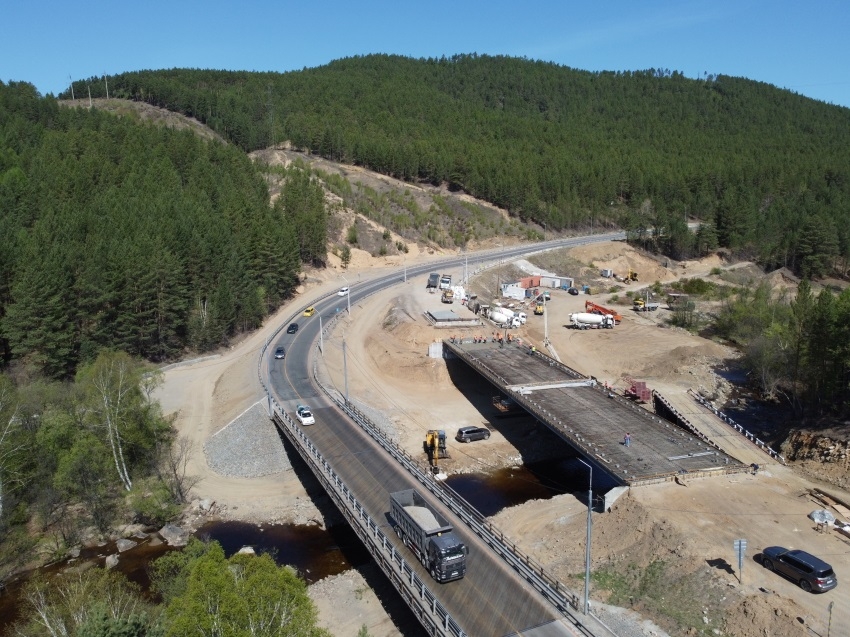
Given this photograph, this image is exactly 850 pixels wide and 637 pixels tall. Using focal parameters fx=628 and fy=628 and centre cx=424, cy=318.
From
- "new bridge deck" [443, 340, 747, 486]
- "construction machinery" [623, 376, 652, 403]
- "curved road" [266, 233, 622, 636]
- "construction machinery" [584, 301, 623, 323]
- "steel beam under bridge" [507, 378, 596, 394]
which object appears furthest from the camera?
"construction machinery" [584, 301, 623, 323]

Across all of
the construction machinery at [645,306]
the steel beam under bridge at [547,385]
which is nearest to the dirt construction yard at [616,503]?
the construction machinery at [645,306]

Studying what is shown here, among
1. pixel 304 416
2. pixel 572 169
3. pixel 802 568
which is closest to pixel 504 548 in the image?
pixel 802 568

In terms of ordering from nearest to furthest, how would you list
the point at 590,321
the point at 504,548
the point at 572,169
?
the point at 504,548, the point at 590,321, the point at 572,169

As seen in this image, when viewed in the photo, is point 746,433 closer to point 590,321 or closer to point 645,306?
point 590,321

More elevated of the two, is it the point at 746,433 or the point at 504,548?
the point at 504,548

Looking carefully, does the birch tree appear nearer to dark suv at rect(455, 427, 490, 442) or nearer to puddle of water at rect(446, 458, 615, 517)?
puddle of water at rect(446, 458, 615, 517)

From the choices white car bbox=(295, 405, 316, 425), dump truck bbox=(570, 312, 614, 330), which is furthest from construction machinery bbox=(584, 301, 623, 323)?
white car bbox=(295, 405, 316, 425)

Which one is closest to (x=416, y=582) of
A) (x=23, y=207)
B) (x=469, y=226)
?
(x=23, y=207)
